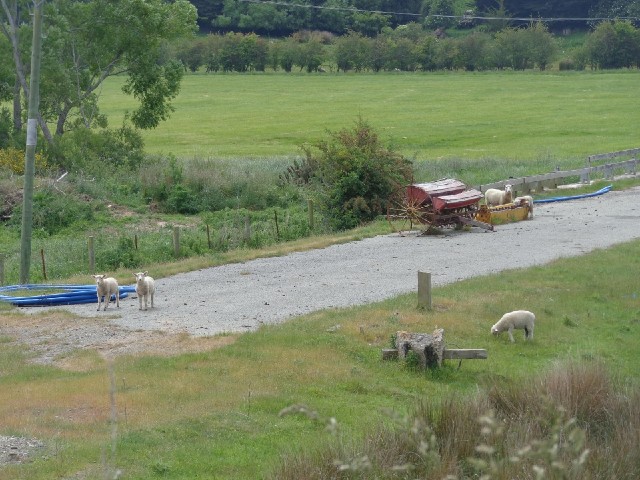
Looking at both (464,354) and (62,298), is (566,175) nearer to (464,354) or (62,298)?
(62,298)

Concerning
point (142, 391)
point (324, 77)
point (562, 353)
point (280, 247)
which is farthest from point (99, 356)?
point (324, 77)

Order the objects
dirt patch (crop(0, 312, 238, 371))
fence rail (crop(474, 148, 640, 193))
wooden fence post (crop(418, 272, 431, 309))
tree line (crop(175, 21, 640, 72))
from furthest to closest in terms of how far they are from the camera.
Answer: tree line (crop(175, 21, 640, 72)) → fence rail (crop(474, 148, 640, 193)) → wooden fence post (crop(418, 272, 431, 309)) → dirt patch (crop(0, 312, 238, 371))

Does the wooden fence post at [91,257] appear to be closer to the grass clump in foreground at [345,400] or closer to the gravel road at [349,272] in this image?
the gravel road at [349,272]

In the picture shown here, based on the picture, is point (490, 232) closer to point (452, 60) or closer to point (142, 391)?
point (142, 391)

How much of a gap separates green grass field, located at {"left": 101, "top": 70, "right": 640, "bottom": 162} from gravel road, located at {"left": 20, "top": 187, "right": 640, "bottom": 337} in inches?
547

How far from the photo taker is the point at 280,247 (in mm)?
32438

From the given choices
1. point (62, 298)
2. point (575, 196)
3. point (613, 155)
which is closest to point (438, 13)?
point (613, 155)

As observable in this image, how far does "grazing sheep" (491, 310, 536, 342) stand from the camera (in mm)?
19984

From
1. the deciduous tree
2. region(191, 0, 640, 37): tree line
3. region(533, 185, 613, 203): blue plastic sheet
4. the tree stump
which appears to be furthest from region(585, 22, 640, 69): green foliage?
the tree stump

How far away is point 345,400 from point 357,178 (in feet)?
73.4

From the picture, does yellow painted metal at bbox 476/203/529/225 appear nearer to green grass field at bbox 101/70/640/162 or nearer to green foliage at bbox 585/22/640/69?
green grass field at bbox 101/70/640/162

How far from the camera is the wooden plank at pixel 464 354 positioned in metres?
17.6

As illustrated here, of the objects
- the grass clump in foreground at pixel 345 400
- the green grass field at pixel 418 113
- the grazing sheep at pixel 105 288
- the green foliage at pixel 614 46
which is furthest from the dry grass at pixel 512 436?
the green foliage at pixel 614 46

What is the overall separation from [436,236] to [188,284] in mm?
10223
